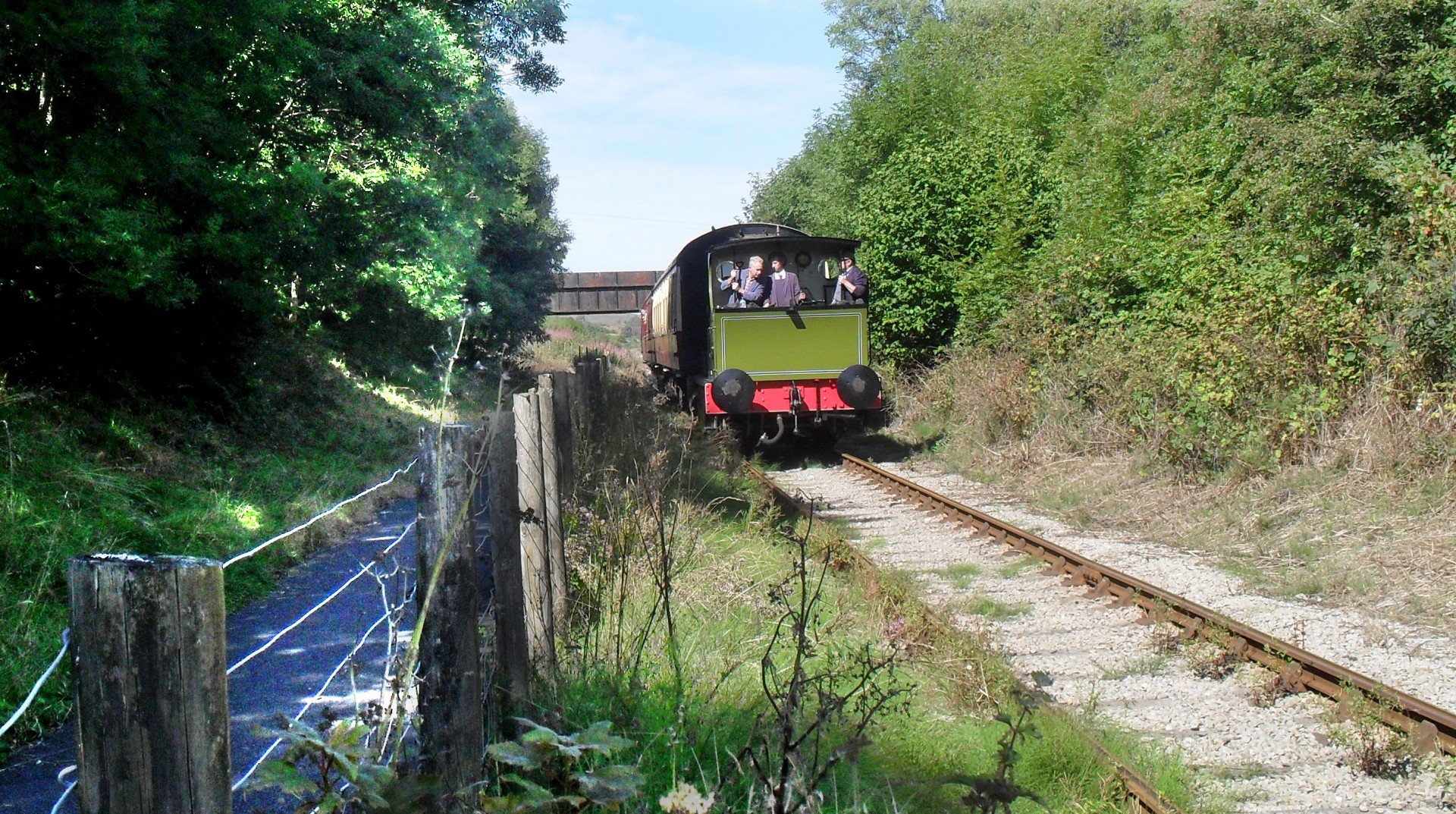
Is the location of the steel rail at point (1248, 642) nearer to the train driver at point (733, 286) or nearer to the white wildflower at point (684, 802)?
the white wildflower at point (684, 802)

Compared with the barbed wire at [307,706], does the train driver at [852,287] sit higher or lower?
higher

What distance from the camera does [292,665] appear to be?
6.17 meters

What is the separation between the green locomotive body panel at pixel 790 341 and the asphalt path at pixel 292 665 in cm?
763

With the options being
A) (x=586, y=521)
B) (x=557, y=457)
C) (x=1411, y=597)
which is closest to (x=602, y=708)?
(x=557, y=457)

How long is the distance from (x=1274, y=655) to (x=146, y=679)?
235 inches

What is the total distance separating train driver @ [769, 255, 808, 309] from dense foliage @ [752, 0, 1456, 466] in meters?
3.42

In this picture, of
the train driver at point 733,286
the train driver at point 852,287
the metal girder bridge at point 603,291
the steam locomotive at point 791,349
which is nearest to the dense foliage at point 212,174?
the train driver at point 733,286

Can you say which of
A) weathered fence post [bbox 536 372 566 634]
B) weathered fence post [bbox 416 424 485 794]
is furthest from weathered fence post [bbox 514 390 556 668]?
weathered fence post [bbox 416 424 485 794]

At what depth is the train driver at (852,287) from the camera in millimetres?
16516

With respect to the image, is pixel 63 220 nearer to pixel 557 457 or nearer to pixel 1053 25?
pixel 557 457

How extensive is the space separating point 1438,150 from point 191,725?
11.9 metres

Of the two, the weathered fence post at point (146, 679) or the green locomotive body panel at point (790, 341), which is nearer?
the weathered fence post at point (146, 679)

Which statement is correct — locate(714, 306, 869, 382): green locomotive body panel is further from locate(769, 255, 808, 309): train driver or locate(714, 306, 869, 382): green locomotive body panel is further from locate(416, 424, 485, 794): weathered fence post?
locate(416, 424, 485, 794): weathered fence post

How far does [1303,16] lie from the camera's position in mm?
11844
